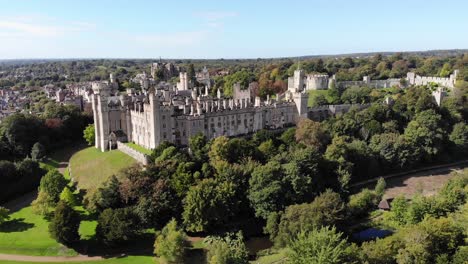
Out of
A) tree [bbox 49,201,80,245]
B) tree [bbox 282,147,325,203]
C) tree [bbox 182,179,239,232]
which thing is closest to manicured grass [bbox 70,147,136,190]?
tree [bbox 49,201,80,245]

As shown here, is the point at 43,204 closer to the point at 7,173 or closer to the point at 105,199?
the point at 105,199

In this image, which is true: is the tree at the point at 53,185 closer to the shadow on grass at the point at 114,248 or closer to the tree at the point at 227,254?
the shadow on grass at the point at 114,248

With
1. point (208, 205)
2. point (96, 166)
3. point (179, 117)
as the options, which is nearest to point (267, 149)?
point (179, 117)

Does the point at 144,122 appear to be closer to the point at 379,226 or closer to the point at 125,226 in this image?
the point at 125,226

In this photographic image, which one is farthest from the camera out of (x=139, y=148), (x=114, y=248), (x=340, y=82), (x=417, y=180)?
(x=340, y=82)

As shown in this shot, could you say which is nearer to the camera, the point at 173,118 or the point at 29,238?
the point at 29,238

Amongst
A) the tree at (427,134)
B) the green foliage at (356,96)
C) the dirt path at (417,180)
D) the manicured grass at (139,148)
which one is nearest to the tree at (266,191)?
the dirt path at (417,180)
